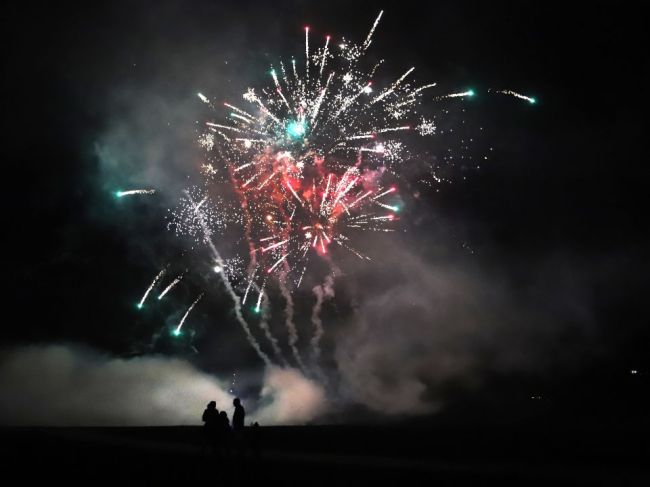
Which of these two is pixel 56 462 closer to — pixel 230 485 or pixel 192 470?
pixel 192 470

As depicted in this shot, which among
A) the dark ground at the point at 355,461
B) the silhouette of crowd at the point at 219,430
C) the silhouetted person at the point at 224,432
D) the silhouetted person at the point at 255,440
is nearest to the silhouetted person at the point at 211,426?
the silhouette of crowd at the point at 219,430

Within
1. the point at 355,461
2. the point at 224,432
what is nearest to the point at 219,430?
the point at 224,432

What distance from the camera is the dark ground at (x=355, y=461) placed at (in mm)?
8555

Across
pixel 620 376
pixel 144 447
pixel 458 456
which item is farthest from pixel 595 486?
pixel 620 376

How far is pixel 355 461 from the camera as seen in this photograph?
10.7 metres

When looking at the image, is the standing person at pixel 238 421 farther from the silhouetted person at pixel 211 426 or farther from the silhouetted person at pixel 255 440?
the silhouetted person at pixel 255 440

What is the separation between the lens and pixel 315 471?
374 inches

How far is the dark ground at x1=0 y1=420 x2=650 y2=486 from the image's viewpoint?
8555mm

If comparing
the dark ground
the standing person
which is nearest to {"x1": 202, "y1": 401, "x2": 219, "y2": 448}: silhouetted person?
the standing person

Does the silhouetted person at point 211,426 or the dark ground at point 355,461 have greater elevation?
the silhouetted person at point 211,426

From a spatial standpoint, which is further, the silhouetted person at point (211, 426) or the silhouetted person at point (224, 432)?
the silhouetted person at point (224, 432)

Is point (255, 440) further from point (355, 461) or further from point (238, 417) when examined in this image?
point (355, 461)

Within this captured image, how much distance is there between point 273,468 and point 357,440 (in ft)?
19.1

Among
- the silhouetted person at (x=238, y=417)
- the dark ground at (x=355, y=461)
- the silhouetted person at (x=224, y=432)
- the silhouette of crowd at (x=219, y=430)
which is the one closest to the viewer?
the dark ground at (x=355, y=461)
